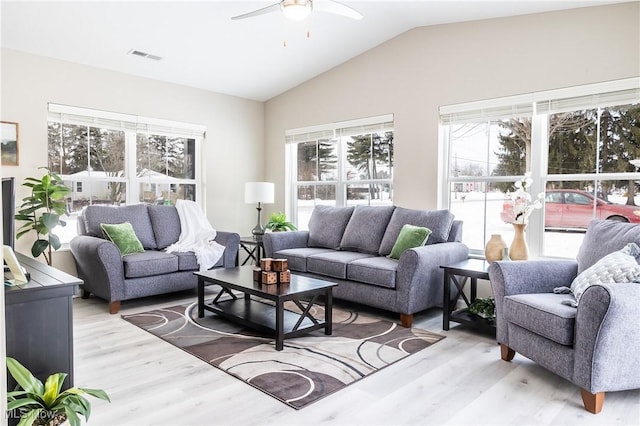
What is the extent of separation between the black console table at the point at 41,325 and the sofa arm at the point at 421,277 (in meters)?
2.38

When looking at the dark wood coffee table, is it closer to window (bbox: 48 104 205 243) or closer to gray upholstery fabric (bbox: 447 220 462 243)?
gray upholstery fabric (bbox: 447 220 462 243)

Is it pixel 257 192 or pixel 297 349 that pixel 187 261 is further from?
pixel 297 349

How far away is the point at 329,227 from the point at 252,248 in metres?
1.43

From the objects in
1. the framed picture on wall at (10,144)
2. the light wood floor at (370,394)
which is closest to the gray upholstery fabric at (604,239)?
the light wood floor at (370,394)

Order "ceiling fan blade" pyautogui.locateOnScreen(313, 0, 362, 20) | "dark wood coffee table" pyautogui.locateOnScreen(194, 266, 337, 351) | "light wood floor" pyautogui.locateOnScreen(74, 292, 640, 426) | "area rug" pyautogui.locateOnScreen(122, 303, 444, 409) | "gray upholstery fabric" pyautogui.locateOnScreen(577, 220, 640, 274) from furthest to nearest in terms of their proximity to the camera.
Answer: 1. "dark wood coffee table" pyautogui.locateOnScreen(194, 266, 337, 351)
2. "ceiling fan blade" pyautogui.locateOnScreen(313, 0, 362, 20)
3. "gray upholstery fabric" pyautogui.locateOnScreen(577, 220, 640, 274)
4. "area rug" pyautogui.locateOnScreen(122, 303, 444, 409)
5. "light wood floor" pyautogui.locateOnScreen(74, 292, 640, 426)

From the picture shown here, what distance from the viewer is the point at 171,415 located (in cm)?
217

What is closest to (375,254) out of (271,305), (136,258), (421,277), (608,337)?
(421,277)

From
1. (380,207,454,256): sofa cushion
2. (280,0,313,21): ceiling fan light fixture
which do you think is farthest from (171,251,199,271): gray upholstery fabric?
(280,0,313,21): ceiling fan light fixture

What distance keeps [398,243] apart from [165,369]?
7.32ft

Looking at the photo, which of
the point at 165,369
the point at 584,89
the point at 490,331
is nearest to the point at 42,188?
the point at 165,369

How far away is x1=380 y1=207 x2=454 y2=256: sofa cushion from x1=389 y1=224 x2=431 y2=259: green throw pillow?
12 centimetres

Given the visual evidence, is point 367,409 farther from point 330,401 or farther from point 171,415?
point 171,415

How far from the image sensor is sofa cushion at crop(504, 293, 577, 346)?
2.37 meters

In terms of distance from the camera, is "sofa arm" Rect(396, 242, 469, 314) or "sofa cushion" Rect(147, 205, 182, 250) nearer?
"sofa arm" Rect(396, 242, 469, 314)
